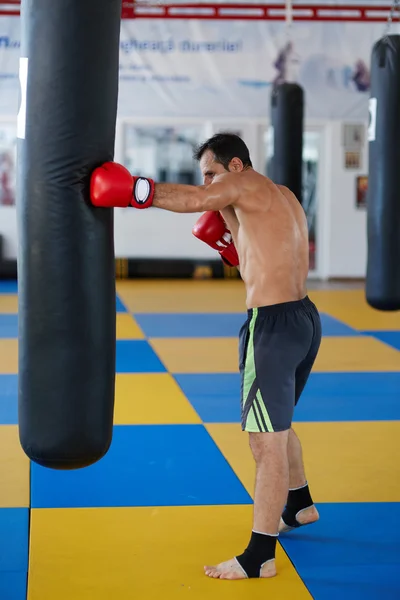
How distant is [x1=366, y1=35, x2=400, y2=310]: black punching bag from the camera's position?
17.3ft

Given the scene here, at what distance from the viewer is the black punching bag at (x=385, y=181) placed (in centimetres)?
528

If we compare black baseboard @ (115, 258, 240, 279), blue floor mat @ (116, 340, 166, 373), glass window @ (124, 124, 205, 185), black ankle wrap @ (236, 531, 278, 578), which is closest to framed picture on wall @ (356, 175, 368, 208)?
black baseboard @ (115, 258, 240, 279)

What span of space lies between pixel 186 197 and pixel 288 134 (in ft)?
19.1

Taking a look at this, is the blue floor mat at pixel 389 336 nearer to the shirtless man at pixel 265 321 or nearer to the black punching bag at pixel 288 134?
the black punching bag at pixel 288 134

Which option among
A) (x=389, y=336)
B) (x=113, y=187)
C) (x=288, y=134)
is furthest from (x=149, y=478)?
(x=288, y=134)

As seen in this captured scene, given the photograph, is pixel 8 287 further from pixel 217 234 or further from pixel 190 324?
pixel 217 234

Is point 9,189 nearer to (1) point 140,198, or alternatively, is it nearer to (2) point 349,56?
(2) point 349,56

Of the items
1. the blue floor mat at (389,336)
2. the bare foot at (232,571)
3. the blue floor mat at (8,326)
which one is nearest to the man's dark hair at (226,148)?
the bare foot at (232,571)

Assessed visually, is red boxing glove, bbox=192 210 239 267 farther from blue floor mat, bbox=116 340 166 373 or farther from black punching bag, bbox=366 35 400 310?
blue floor mat, bbox=116 340 166 373

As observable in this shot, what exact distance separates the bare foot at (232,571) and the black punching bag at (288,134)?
18.8 ft

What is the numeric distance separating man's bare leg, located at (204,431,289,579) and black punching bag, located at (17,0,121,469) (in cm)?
64

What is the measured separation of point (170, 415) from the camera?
17.3 feet

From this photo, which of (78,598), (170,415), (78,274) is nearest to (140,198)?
(78,274)

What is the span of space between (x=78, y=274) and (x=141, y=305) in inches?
305
